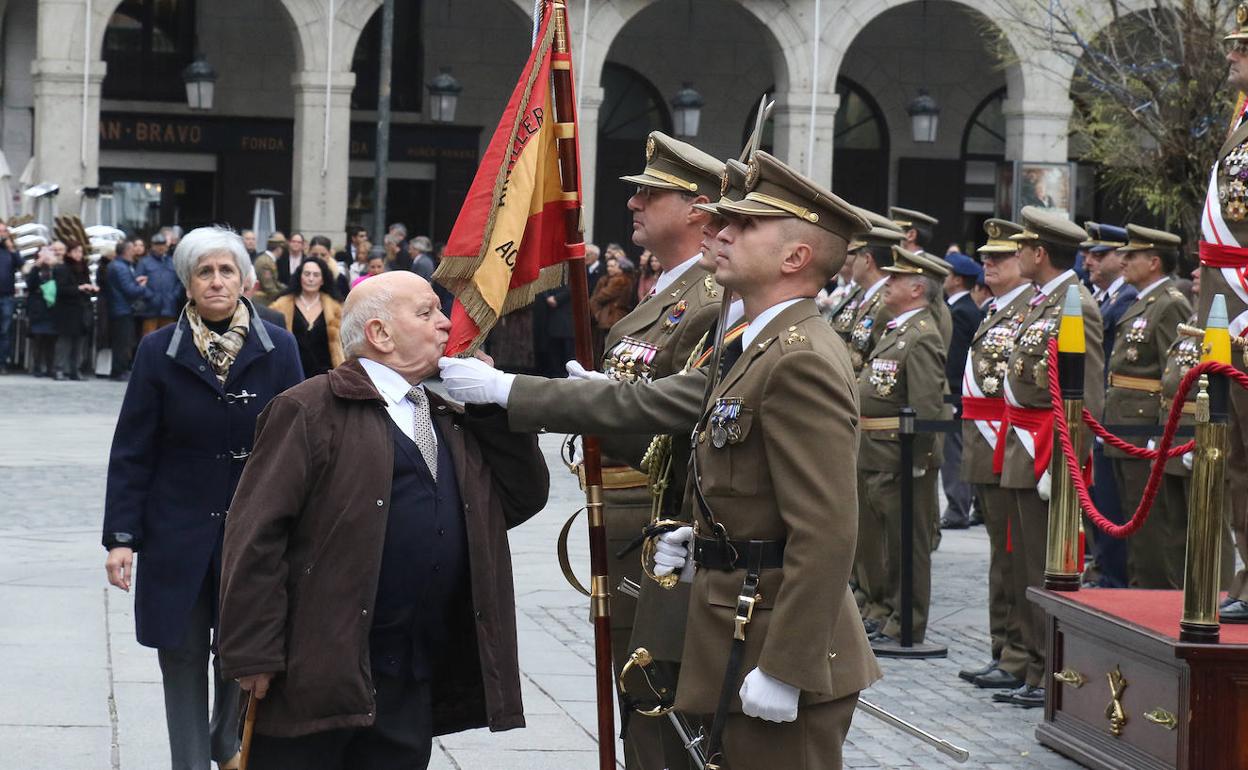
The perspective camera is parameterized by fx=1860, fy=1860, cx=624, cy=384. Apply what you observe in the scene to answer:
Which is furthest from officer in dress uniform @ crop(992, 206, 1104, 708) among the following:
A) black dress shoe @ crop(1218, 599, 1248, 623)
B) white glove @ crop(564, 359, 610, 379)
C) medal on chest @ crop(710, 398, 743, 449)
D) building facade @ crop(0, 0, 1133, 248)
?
building facade @ crop(0, 0, 1133, 248)

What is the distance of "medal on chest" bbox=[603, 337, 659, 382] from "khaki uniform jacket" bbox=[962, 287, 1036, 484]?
3660mm

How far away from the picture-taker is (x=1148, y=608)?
7.23 metres

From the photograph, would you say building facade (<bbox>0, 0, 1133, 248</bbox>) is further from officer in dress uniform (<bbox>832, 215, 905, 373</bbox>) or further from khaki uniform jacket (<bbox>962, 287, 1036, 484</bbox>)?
khaki uniform jacket (<bbox>962, 287, 1036, 484</bbox>)

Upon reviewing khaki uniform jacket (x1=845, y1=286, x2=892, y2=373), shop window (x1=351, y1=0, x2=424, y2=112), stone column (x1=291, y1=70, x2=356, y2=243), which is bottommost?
khaki uniform jacket (x1=845, y1=286, x2=892, y2=373)

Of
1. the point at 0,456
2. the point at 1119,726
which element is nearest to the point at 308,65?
the point at 0,456

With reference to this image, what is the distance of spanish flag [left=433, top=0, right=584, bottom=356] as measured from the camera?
5000 millimetres

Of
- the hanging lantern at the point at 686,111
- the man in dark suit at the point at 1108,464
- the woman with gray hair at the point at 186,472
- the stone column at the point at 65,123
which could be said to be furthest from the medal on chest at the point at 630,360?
the hanging lantern at the point at 686,111

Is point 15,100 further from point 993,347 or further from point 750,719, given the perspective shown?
point 750,719

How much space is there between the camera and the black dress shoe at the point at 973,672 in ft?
28.8

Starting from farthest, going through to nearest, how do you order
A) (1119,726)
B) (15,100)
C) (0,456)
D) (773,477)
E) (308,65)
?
Result: (15,100), (308,65), (0,456), (1119,726), (773,477)

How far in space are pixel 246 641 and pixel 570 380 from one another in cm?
104

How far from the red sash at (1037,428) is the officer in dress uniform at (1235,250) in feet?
4.62

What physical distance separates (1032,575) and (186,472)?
13.4 feet

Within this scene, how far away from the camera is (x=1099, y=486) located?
38.1 feet
